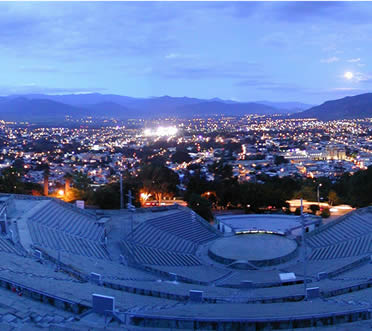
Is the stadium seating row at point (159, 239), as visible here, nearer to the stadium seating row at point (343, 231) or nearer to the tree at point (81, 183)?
the stadium seating row at point (343, 231)

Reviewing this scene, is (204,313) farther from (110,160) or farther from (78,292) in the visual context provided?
(110,160)

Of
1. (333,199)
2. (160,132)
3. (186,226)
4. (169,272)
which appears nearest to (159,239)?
(186,226)

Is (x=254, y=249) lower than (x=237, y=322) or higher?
lower

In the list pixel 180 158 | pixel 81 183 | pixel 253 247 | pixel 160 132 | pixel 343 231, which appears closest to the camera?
pixel 253 247

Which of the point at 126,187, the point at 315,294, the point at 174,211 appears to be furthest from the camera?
the point at 126,187

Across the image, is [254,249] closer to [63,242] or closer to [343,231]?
[343,231]

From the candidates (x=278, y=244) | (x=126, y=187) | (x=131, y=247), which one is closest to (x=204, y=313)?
(x=131, y=247)

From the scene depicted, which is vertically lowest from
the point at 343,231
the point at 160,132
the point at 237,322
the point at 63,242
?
the point at 343,231
